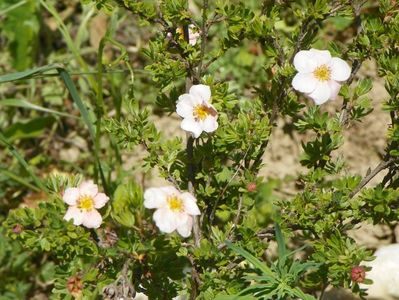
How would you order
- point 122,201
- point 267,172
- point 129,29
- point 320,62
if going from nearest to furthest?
point 320,62 < point 122,201 < point 267,172 < point 129,29

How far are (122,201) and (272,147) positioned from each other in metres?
0.92

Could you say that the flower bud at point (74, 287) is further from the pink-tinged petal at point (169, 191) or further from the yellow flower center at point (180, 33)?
the yellow flower center at point (180, 33)

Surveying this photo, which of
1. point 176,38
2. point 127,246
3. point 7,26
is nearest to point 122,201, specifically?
point 127,246

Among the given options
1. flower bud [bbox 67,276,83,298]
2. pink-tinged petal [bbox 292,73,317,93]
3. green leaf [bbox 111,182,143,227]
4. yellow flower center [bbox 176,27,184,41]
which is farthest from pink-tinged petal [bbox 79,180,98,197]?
pink-tinged petal [bbox 292,73,317,93]

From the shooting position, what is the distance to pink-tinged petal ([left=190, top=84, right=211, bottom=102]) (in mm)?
1900

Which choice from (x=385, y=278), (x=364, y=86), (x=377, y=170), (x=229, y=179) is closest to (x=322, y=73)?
(x=364, y=86)

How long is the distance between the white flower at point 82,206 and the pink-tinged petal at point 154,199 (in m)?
0.24

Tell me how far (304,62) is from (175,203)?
0.51 meters

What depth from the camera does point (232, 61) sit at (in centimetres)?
333

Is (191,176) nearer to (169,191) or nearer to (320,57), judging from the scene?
(169,191)

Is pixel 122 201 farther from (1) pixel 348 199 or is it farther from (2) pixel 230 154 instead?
(1) pixel 348 199

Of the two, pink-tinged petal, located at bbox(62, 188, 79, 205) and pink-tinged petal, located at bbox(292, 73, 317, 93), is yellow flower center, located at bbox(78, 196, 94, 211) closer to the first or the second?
pink-tinged petal, located at bbox(62, 188, 79, 205)

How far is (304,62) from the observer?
1.87 meters

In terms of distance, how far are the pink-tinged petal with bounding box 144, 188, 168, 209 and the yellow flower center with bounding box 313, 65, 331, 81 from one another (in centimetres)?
52
